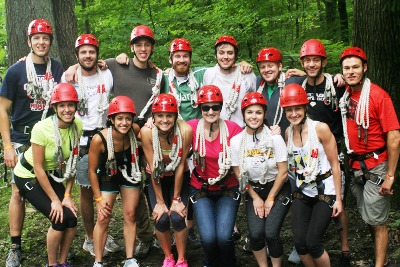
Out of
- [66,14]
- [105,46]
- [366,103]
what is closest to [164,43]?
[105,46]

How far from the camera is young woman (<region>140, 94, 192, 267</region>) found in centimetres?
517

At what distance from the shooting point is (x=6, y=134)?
5523mm

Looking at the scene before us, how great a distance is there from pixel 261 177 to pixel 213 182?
1.95ft

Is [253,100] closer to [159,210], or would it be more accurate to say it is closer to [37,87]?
[159,210]

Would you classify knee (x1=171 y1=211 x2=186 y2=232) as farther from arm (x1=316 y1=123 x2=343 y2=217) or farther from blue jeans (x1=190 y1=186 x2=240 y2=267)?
arm (x1=316 y1=123 x2=343 y2=217)

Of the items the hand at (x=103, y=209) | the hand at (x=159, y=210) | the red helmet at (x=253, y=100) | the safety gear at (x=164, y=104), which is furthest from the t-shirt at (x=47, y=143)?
the red helmet at (x=253, y=100)

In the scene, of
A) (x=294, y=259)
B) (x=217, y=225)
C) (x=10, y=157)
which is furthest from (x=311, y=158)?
(x=10, y=157)

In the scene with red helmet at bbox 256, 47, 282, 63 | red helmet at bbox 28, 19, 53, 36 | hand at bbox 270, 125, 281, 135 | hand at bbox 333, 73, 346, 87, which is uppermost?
red helmet at bbox 28, 19, 53, 36

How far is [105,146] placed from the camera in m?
5.17

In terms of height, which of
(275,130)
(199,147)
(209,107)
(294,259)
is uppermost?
(209,107)

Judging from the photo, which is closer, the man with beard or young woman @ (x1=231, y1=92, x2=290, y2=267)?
young woman @ (x1=231, y1=92, x2=290, y2=267)

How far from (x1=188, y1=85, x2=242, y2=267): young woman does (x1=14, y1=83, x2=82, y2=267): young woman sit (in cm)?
150

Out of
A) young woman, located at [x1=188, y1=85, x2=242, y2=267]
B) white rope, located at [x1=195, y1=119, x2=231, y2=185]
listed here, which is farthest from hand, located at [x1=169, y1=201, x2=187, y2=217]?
white rope, located at [x1=195, y1=119, x2=231, y2=185]

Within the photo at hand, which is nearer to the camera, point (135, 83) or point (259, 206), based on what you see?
point (259, 206)
